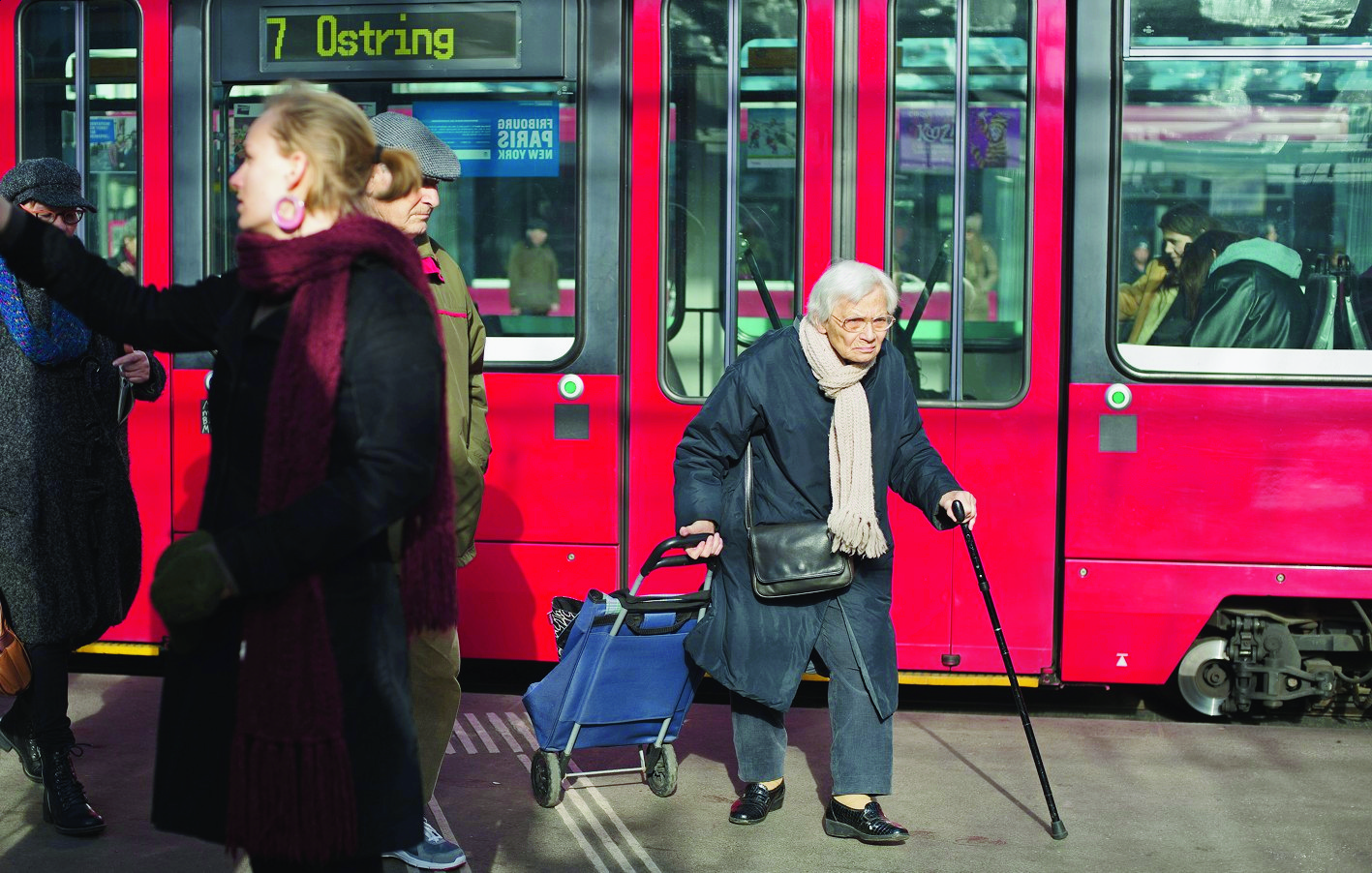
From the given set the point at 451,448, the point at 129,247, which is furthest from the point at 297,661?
the point at 129,247

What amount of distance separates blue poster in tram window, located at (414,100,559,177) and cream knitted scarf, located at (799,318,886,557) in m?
1.74

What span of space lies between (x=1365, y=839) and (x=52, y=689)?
3830mm

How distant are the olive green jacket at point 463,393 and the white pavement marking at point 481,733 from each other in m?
1.24

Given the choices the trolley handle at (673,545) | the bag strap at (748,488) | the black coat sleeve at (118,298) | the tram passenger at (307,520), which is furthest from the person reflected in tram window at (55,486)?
the tram passenger at (307,520)

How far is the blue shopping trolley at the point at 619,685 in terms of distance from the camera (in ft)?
15.4

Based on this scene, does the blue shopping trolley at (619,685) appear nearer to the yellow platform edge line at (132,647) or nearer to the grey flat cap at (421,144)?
the grey flat cap at (421,144)

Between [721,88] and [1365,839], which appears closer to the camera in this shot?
[1365,839]

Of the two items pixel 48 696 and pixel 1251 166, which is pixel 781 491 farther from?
pixel 1251 166

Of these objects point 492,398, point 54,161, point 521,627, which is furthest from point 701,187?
point 54,161

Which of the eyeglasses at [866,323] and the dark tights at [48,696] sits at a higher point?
the eyeglasses at [866,323]

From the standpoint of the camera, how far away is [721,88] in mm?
5637

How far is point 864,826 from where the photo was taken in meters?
4.42

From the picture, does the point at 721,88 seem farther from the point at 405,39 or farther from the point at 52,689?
the point at 52,689

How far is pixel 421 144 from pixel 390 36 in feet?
5.85
